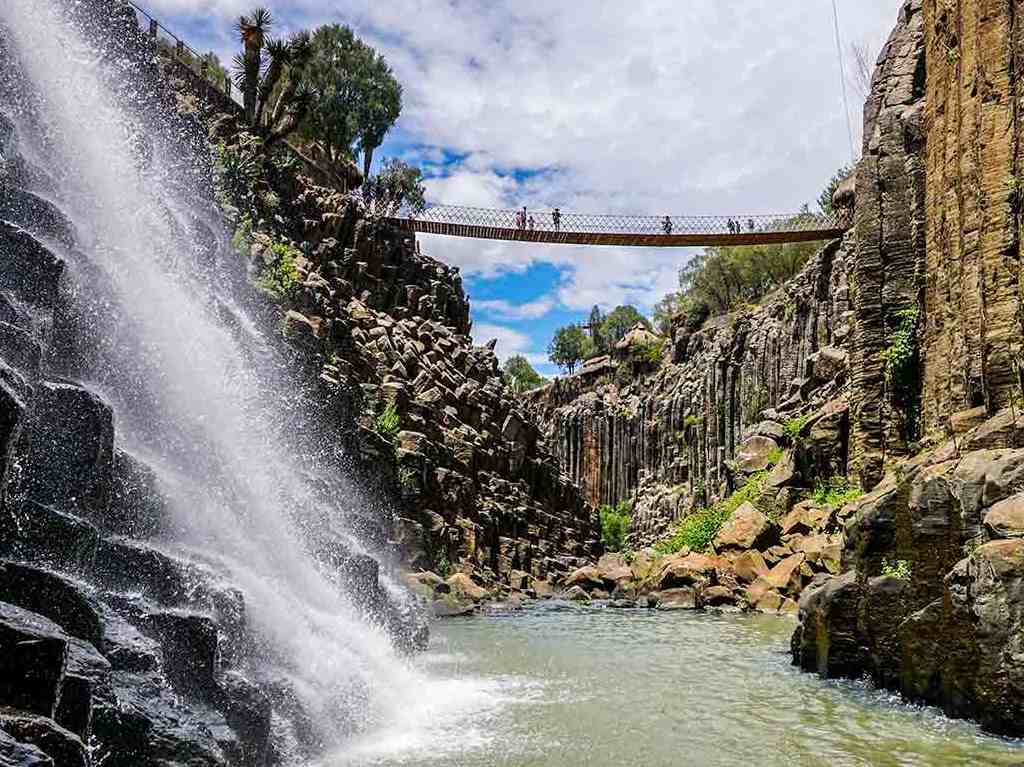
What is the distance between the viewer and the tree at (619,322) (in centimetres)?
9888

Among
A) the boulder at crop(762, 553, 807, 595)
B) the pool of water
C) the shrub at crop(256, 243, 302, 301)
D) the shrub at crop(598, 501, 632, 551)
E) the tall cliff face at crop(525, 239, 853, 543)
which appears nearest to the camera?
the pool of water

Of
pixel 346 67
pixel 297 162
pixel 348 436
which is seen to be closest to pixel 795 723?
pixel 348 436

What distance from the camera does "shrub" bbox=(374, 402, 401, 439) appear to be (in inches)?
1134

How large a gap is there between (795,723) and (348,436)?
16.7 m

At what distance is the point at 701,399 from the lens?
56219 mm

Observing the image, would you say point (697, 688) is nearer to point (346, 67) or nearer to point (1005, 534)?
point (1005, 534)

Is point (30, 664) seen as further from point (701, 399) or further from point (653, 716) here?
point (701, 399)

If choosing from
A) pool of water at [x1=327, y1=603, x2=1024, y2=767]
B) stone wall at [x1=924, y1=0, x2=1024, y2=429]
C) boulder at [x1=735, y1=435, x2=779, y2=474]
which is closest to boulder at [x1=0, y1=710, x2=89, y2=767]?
pool of water at [x1=327, y1=603, x2=1024, y2=767]

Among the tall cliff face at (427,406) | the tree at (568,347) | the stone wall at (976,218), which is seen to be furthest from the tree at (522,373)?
the stone wall at (976,218)

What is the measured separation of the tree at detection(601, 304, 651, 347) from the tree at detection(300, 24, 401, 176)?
156 feet

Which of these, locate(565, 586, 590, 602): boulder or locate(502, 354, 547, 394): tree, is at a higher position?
locate(502, 354, 547, 394): tree

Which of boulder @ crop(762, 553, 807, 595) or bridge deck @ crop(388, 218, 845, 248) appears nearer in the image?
boulder @ crop(762, 553, 807, 595)

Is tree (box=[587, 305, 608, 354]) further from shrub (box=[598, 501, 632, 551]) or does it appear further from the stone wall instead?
the stone wall

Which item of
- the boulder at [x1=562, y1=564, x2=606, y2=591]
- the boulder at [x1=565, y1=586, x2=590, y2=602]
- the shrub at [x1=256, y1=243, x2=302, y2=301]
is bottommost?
the boulder at [x1=565, y1=586, x2=590, y2=602]
